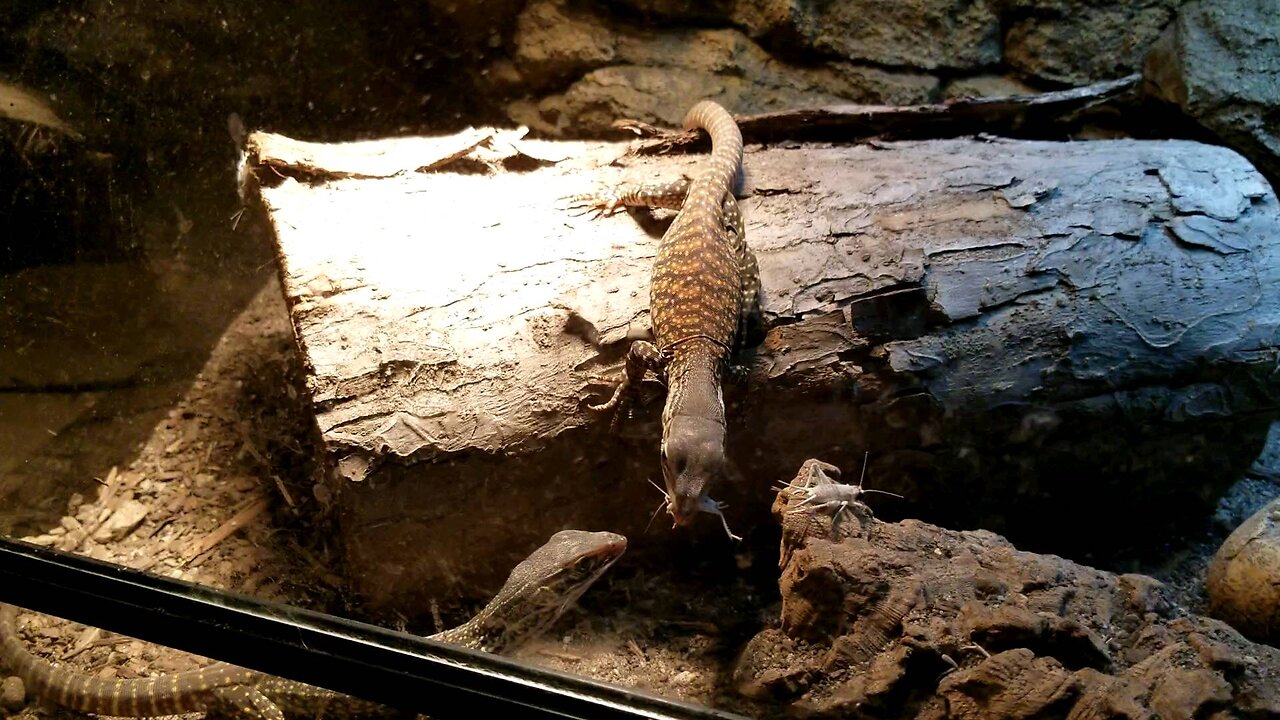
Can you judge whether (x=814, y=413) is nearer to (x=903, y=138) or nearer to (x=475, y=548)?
(x=475, y=548)

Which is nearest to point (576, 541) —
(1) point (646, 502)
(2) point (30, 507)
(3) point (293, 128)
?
(1) point (646, 502)

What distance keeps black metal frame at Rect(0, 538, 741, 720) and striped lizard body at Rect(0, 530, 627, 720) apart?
0.98 ft

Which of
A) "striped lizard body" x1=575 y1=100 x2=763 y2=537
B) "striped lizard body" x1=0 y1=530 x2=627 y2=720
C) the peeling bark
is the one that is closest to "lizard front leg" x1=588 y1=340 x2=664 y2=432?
"striped lizard body" x1=575 y1=100 x2=763 y2=537

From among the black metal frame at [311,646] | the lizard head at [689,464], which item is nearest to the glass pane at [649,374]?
the lizard head at [689,464]

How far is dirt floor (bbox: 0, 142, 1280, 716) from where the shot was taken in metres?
2.79

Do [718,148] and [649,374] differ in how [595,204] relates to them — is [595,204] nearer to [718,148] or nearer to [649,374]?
[718,148]

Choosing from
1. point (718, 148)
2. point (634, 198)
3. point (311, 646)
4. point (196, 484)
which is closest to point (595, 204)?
point (634, 198)

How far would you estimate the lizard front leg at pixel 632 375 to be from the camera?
334 centimetres

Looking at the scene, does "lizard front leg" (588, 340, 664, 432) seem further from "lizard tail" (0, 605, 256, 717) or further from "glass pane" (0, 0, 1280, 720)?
"lizard tail" (0, 605, 256, 717)

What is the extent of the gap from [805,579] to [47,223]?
2920mm

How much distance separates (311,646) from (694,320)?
188 cm

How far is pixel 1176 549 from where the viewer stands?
12.2ft

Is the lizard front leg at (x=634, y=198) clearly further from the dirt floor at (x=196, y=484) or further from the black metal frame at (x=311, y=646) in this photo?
the black metal frame at (x=311, y=646)

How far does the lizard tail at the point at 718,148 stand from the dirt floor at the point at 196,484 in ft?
5.28
